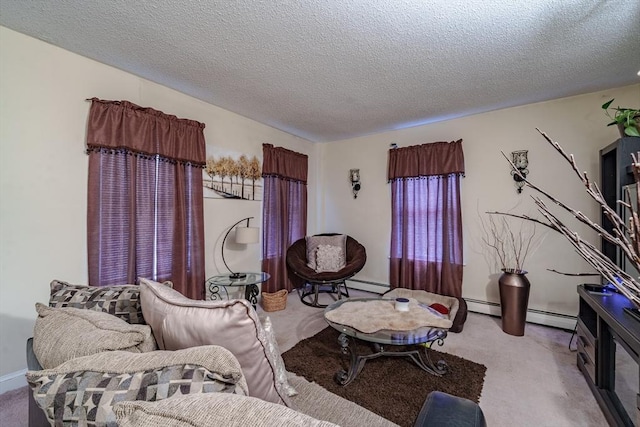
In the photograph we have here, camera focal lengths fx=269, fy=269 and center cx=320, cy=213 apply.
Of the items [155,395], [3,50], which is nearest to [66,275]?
[3,50]

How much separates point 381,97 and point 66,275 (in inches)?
126

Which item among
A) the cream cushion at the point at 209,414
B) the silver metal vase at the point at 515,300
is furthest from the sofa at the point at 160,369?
the silver metal vase at the point at 515,300

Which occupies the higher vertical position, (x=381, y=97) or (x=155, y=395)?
(x=381, y=97)

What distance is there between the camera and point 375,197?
4.14 metres

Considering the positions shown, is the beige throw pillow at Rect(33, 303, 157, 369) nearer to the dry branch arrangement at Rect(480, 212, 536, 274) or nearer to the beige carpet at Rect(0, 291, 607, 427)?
the beige carpet at Rect(0, 291, 607, 427)

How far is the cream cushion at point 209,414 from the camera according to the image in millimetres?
470

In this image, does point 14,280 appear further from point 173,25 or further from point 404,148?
point 404,148

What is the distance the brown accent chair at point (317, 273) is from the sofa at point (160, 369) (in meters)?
2.04

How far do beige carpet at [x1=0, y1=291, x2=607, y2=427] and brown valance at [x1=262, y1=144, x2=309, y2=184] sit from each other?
192cm

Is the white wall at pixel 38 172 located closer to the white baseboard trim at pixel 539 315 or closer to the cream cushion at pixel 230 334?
the cream cushion at pixel 230 334

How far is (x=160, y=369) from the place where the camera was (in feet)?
2.22

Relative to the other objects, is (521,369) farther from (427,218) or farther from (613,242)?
(613,242)

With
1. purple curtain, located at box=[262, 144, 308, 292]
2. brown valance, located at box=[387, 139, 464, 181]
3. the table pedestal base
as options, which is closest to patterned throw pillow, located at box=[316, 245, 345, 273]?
purple curtain, located at box=[262, 144, 308, 292]

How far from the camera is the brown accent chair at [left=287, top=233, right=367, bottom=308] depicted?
340cm
